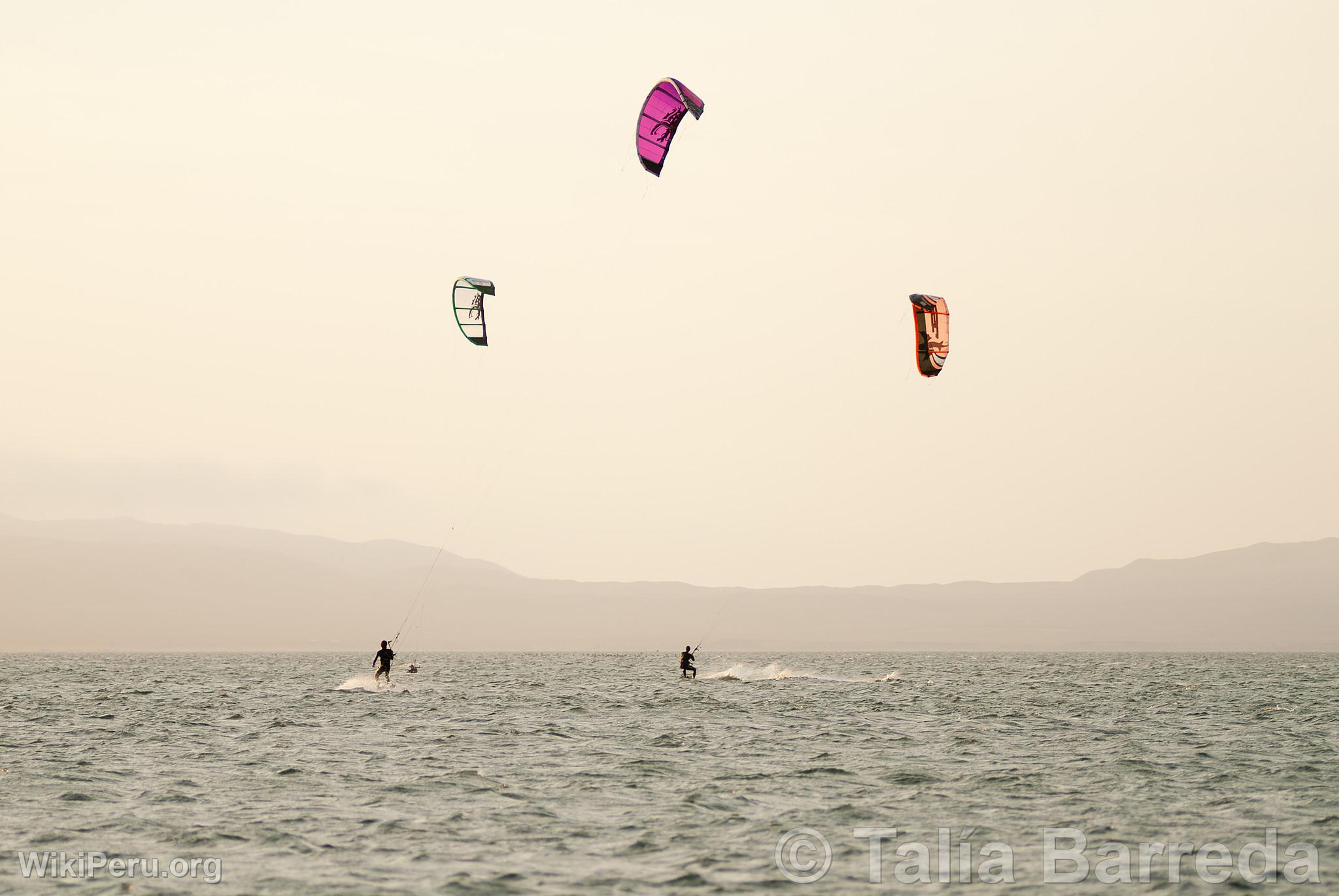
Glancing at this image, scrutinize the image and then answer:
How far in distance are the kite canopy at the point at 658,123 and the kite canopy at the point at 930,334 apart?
453 inches

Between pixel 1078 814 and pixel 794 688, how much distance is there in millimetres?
36733

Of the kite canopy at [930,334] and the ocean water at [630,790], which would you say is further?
the kite canopy at [930,334]

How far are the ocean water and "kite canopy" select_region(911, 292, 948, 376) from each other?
12.1 m

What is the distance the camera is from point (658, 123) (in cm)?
3519

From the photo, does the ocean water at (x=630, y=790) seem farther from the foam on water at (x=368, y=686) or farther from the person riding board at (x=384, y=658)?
the foam on water at (x=368, y=686)

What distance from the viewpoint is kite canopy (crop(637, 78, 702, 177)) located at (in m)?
34.5

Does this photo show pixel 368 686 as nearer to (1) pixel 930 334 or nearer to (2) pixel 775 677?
(2) pixel 775 677

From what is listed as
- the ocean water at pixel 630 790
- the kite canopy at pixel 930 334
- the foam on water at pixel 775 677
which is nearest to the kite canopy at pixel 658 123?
the kite canopy at pixel 930 334

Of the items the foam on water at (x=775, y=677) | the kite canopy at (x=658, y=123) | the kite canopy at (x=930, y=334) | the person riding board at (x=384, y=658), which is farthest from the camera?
the foam on water at (x=775, y=677)

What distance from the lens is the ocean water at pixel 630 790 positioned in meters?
15.4

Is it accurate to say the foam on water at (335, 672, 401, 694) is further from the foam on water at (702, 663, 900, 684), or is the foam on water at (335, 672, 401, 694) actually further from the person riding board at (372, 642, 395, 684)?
the foam on water at (702, 663, 900, 684)

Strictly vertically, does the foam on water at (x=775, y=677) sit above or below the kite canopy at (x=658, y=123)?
below

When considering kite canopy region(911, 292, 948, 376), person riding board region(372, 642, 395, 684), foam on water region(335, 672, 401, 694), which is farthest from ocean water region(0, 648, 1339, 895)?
kite canopy region(911, 292, 948, 376)

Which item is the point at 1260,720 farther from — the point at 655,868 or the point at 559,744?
the point at 655,868
